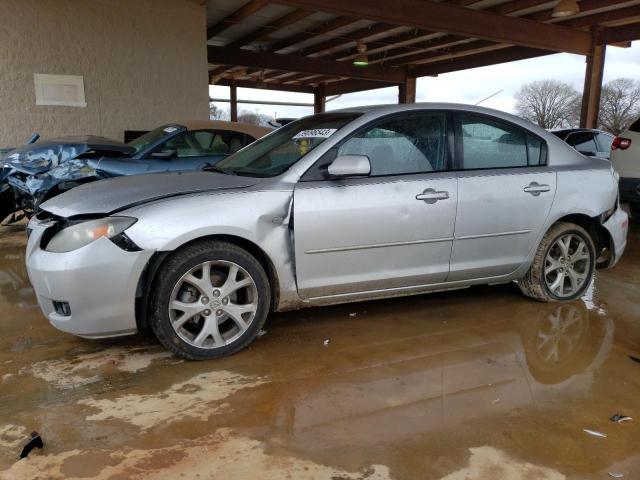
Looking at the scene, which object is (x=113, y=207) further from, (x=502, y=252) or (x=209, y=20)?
(x=209, y=20)

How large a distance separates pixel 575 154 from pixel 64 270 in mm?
3885

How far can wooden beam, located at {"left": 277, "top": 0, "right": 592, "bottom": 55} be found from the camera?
31.2 feet

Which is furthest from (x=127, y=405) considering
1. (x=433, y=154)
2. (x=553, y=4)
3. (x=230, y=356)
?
(x=553, y=4)

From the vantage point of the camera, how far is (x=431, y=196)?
3.72 metres

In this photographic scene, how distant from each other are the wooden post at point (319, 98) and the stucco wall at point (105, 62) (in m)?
13.1

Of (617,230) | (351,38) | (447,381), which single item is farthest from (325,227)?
(351,38)

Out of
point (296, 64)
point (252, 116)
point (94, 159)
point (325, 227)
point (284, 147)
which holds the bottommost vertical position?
point (325, 227)

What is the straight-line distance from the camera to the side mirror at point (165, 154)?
6.40 metres

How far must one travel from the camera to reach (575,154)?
14.3 feet

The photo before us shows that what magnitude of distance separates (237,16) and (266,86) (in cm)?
1086

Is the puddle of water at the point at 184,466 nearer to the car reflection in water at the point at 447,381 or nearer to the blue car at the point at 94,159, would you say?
the car reflection in water at the point at 447,381

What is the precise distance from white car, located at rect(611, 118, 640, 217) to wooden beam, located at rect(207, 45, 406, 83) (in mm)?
11160

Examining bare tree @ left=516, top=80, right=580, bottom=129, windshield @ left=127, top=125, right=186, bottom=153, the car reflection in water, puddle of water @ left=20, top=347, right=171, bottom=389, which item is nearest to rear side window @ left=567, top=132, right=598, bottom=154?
the car reflection in water

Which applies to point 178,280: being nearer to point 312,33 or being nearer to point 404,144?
point 404,144
